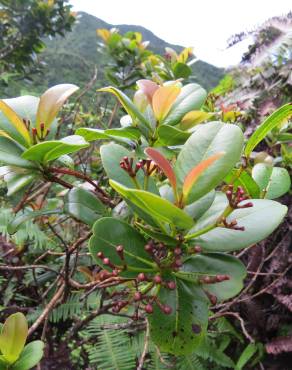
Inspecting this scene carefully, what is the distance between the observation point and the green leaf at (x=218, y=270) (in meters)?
0.52

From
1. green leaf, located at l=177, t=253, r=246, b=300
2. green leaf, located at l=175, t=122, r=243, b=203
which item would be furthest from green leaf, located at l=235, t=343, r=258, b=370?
green leaf, located at l=175, t=122, r=243, b=203

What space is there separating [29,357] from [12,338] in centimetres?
4

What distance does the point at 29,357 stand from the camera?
62cm

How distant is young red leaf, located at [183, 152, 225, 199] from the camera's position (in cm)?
43

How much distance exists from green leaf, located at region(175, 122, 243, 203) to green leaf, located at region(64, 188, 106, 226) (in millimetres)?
174

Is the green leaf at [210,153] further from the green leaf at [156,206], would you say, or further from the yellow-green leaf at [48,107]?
the yellow-green leaf at [48,107]


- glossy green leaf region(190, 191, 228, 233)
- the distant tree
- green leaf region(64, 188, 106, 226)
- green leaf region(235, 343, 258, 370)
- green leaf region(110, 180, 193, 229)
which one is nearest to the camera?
green leaf region(110, 180, 193, 229)

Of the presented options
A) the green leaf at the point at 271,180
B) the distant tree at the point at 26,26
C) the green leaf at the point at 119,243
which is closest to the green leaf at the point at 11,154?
the green leaf at the point at 119,243

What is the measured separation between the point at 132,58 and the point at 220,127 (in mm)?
1851

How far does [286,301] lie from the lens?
1.55 m

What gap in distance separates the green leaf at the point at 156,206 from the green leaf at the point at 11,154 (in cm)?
21

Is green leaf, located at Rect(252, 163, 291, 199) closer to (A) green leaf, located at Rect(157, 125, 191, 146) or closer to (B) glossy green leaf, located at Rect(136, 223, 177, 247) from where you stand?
(A) green leaf, located at Rect(157, 125, 191, 146)

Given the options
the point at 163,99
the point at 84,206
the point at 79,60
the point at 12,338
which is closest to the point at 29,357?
the point at 12,338

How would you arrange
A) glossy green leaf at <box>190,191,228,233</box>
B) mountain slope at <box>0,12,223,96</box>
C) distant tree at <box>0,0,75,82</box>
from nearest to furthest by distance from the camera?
glossy green leaf at <box>190,191,228,233</box> → distant tree at <box>0,0,75,82</box> → mountain slope at <box>0,12,223,96</box>
